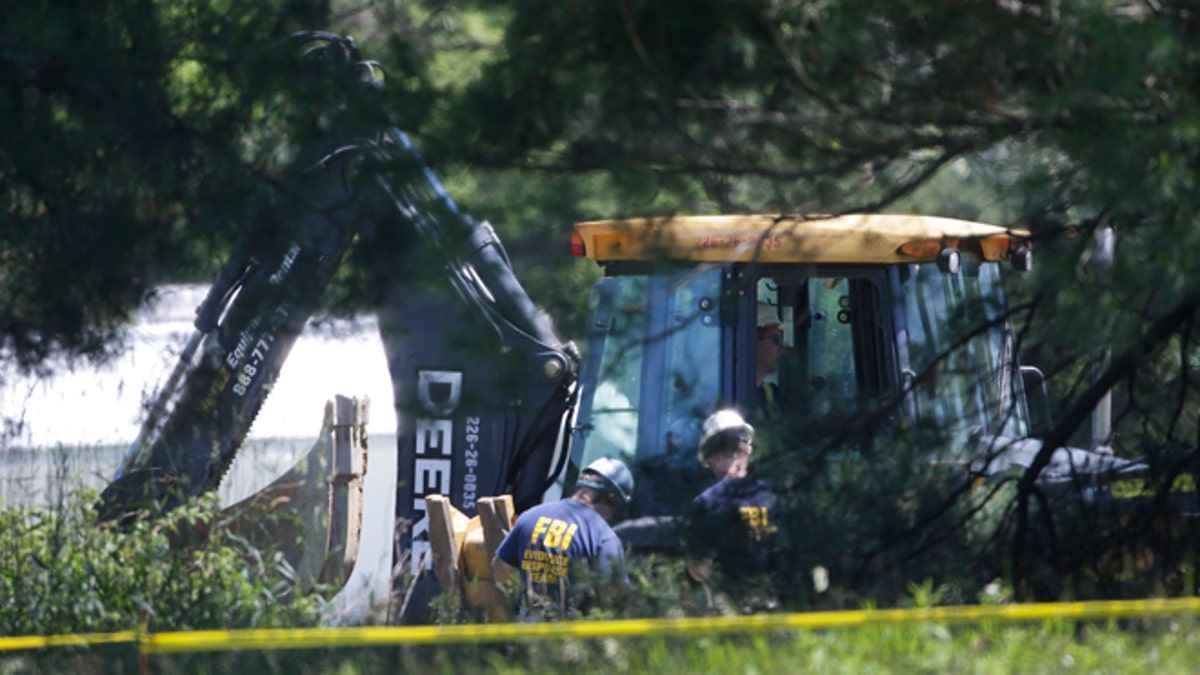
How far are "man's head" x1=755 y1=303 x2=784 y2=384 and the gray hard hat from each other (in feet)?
2.79

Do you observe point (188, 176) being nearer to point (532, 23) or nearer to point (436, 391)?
point (436, 391)

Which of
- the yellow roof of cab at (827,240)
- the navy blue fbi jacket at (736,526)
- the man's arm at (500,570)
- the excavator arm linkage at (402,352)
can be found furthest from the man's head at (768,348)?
the man's arm at (500,570)

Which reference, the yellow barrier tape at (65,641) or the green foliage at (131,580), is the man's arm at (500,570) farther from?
the yellow barrier tape at (65,641)

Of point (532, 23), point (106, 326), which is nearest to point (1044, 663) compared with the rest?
point (532, 23)

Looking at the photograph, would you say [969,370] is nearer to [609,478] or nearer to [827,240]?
[827,240]

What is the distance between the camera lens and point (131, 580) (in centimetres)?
596

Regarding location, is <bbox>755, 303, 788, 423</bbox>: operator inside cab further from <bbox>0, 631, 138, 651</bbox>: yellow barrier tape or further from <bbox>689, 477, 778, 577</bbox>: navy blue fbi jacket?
<bbox>0, 631, 138, 651</bbox>: yellow barrier tape

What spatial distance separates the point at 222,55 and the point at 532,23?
1258mm

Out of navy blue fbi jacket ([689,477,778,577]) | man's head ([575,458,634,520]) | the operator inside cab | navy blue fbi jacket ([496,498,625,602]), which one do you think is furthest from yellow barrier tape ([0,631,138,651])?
the operator inside cab

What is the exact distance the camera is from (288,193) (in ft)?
16.6

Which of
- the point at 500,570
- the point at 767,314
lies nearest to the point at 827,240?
the point at 767,314

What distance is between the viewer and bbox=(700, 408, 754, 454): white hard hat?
576 cm

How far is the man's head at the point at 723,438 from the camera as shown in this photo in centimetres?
574

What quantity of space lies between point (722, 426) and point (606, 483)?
1.15 m
